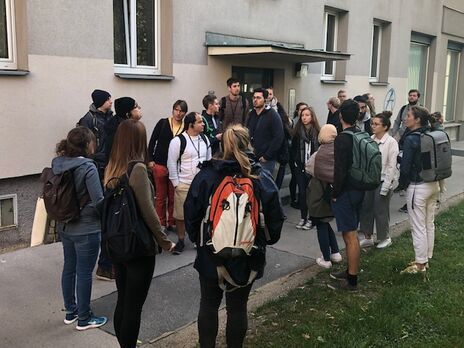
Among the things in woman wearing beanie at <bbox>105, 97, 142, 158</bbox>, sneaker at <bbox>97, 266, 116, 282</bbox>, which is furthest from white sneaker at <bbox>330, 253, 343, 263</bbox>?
woman wearing beanie at <bbox>105, 97, 142, 158</bbox>

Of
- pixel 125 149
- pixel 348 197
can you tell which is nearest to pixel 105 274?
pixel 125 149

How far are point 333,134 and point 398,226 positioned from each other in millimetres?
2808

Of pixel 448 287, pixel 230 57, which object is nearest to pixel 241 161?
pixel 448 287

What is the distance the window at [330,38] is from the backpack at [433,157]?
6.92m

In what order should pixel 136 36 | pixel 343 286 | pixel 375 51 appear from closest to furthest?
pixel 343 286
pixel 136 36
pixel 375 51

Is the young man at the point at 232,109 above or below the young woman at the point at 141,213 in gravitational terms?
above

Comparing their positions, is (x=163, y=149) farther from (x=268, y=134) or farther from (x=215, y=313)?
(x=215, y=313)

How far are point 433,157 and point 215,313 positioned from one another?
2792 mm

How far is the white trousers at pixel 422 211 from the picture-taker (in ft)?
16.5

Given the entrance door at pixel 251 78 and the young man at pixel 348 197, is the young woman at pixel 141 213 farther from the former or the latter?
the entrance door at pixel 251 78

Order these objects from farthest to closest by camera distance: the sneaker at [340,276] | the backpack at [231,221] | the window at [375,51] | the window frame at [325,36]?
the window at [375,51] < the window frame at [325,36] < the sneaker at [340,276] < the backpack at [231,221]

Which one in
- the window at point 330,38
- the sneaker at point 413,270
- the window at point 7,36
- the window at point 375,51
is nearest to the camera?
the sneaker at point 413,270

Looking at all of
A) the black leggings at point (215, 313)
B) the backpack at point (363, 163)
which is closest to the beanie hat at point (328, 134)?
the backpack at point (363, 163)

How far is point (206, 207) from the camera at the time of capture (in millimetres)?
3182
